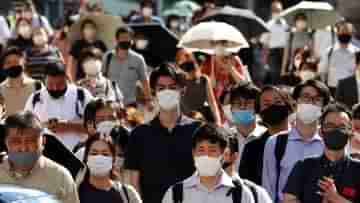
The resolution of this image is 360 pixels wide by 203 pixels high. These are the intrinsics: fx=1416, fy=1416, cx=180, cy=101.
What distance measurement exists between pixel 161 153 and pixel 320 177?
1.74 meters

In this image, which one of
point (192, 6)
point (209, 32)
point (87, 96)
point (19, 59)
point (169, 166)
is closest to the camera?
point (169, 166)

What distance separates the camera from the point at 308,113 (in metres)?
10.1

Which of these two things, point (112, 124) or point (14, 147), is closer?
point (14, 147)

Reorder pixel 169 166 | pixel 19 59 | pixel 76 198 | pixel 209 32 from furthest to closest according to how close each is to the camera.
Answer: pixel 209 32
pixel 19 59
pixel 169 166
pixel 76 198

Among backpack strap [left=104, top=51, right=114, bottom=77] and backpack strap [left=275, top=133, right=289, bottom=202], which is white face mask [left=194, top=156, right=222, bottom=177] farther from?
backpack strap [left=104, top=51, right=114, bottom=77]

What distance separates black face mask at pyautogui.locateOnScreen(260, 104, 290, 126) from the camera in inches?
414

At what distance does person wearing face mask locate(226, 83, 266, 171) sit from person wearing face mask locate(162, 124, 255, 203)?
1887 mm

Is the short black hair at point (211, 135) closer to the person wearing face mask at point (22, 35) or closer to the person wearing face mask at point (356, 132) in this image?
the person wearing face mask at point (356, 132)

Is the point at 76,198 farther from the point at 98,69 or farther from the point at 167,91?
the point at 98,69

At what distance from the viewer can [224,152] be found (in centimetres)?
873

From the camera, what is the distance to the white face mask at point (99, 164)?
30.0 feet

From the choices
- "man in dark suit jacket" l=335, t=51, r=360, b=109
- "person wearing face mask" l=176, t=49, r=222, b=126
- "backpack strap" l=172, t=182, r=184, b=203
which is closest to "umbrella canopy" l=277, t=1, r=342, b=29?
"man in dark suit jacket" l=335, t=51, r=360, b=109

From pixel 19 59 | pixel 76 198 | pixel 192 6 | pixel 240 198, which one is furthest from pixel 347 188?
pixel 192 6

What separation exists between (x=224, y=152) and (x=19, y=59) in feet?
18.9
